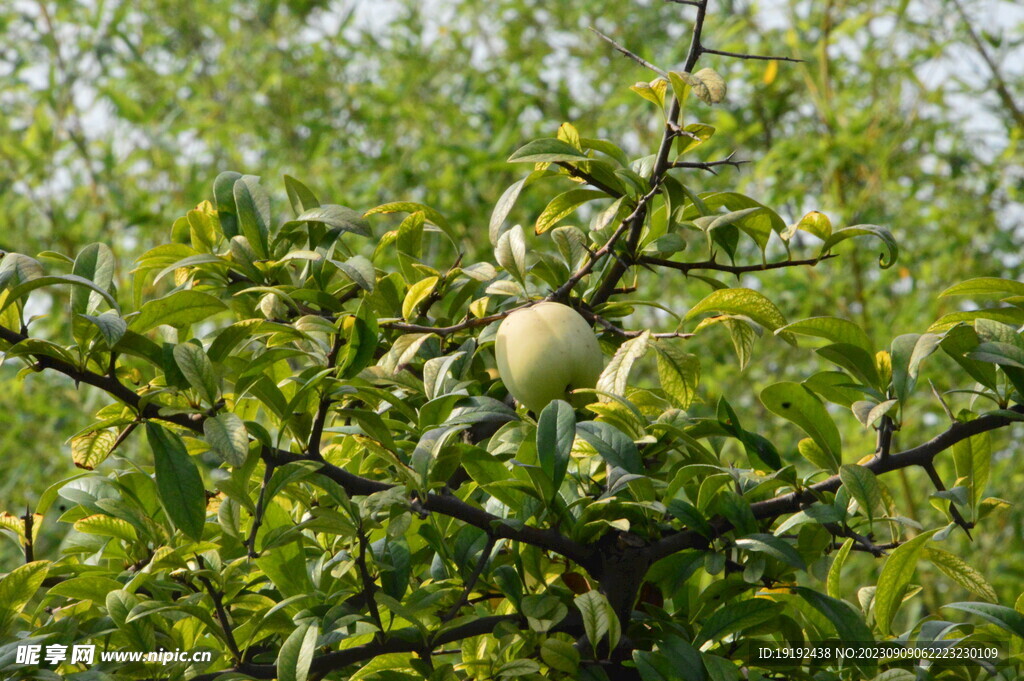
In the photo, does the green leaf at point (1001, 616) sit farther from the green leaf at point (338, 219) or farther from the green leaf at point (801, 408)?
the green leaf at point (338, 219)

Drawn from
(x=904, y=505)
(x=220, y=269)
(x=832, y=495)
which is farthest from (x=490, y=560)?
(x=904, y=505)

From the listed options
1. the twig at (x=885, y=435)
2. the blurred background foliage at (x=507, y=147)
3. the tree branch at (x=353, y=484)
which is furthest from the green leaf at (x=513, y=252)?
the blurred background foliage at (x=507, y=147)

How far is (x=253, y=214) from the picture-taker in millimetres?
924

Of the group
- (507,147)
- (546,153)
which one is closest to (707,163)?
(546,153)

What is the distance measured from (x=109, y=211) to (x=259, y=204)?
2.13 meters

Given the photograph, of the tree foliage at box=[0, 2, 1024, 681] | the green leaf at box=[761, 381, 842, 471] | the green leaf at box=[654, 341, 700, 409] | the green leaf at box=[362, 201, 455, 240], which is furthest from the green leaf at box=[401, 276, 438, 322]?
the green leaf at box=[761, 381, 842, 471]

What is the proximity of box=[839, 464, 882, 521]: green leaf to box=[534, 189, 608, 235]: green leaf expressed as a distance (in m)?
0.34

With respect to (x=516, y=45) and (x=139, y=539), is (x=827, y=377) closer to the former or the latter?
(x=139, y=539)

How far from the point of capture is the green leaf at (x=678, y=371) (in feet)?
2.79

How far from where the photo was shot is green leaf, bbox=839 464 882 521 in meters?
0.72

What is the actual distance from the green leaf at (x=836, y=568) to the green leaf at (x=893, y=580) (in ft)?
0.10

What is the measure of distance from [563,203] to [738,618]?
414mm

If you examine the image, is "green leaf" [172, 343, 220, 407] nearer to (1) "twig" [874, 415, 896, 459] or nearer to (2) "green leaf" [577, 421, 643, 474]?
(2) "green leaf" [577, 421, 643, 474]

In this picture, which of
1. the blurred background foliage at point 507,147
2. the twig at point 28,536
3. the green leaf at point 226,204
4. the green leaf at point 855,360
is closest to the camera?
the green leaf at point 855,360
